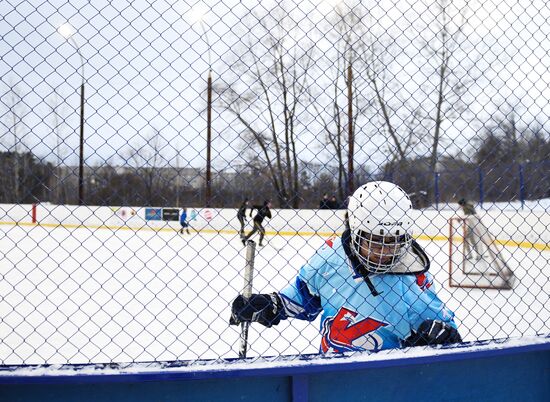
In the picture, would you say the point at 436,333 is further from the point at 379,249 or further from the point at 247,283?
the point at 247,283

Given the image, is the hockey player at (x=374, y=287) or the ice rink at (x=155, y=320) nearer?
the hockey player at (x=374, y=287)

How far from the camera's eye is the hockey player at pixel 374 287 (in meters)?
1.73

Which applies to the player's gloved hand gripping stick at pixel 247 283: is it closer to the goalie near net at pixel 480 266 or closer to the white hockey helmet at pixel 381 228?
the white hockey helmet at pixel 381 228

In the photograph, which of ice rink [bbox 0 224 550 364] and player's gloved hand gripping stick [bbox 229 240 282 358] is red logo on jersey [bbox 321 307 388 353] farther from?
ice rink [bbox 0 224 550 364]

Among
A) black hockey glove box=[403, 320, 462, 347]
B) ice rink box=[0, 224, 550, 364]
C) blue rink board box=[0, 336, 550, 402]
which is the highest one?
black hockey glove box=[403, 320, 462, 347]

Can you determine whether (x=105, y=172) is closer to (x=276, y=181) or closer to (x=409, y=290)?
(x=276, y=181)

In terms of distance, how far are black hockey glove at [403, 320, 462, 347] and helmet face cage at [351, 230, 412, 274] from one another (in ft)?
0.78

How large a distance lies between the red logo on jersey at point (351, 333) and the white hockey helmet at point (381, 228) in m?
0.19

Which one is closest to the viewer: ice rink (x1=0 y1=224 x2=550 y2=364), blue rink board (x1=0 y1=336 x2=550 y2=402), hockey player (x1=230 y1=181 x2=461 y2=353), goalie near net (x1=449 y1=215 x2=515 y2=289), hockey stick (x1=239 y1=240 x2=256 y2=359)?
blue rink board (x1=0 y1=336 x2=550 y2=402)

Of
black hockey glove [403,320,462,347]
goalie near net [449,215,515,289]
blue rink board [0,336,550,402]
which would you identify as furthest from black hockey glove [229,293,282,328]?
goalie near net [449,215,515,289]

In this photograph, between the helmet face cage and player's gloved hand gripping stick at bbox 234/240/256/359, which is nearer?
the helmet face cage

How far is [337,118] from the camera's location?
252 centimetres

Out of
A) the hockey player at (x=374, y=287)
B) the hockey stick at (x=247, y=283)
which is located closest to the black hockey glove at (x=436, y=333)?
the hockey player at (x=374, y=287)

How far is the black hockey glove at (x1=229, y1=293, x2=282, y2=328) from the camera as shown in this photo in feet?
6.02
